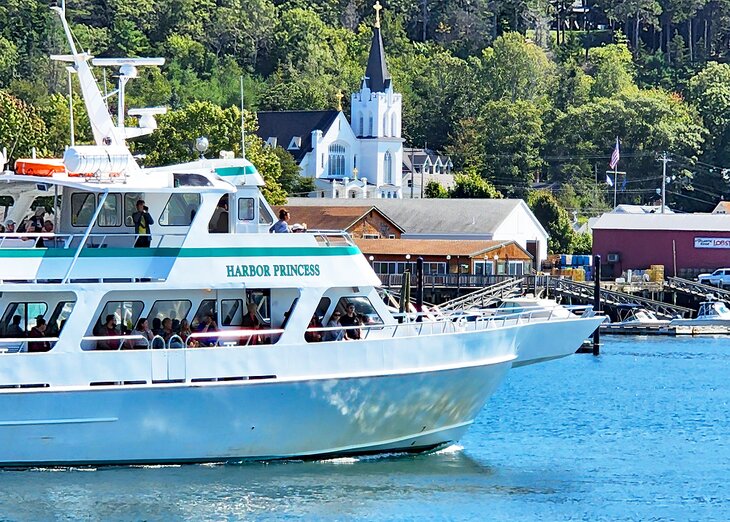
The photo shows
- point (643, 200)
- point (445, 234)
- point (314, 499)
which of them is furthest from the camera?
point (643, 200)

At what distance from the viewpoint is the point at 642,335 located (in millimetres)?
70500

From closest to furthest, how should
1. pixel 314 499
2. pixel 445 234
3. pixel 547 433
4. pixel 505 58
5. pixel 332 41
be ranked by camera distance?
pixel 314 499
pixel 547 433
pixel 445 234
pixel 505 58
pixel 332 41

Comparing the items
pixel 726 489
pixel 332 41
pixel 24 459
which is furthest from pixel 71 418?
pixel 332 41

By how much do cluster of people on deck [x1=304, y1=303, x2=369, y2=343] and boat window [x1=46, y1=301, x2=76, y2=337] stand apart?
391 centimetres

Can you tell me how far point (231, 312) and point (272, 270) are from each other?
1006mm

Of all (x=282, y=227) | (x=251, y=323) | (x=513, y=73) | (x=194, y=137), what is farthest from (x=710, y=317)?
(x=513, y=73)

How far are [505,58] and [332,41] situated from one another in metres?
21.0

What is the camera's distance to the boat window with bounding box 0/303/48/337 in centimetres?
2691

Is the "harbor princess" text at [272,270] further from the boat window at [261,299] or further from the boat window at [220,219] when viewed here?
the boat window at [220,219]

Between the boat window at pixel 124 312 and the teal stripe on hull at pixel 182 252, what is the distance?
2.69ft

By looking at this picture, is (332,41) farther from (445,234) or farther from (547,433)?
(547,433)

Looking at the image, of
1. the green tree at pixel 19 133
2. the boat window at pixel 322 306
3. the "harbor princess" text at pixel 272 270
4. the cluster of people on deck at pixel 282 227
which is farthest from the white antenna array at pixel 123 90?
the green tree at pixel 19 133

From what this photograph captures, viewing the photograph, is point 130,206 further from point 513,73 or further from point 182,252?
point 513,73

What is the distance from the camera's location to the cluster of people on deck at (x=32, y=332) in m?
26.5
